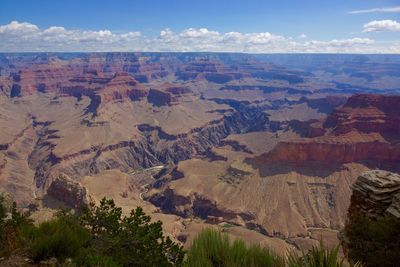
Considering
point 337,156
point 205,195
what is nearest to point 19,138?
point 205,195

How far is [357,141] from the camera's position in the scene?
83.4m

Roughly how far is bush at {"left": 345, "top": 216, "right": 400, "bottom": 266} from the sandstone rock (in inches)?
1610

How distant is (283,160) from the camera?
279ft

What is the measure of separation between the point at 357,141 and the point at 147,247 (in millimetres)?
79895

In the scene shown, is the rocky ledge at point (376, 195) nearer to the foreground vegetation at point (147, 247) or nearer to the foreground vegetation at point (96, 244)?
the foreground vegetation at point (147, 247)

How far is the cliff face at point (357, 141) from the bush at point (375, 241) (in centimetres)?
7017

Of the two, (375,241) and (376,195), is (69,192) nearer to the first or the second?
(376,195)

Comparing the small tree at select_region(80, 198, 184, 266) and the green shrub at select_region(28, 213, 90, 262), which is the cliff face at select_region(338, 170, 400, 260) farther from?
the green shrub at select_region(28, 213, 90, 262)

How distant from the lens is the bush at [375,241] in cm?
1185

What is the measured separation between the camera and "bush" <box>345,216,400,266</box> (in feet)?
38.9

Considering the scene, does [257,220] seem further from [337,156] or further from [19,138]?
[19,138]

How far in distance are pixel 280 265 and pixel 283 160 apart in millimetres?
77811

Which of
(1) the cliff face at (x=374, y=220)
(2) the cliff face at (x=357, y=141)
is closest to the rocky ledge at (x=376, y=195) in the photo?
(1) the cliff face at (x=374, y=220)

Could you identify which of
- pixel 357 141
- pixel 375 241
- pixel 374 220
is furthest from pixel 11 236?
pixel 357 141
